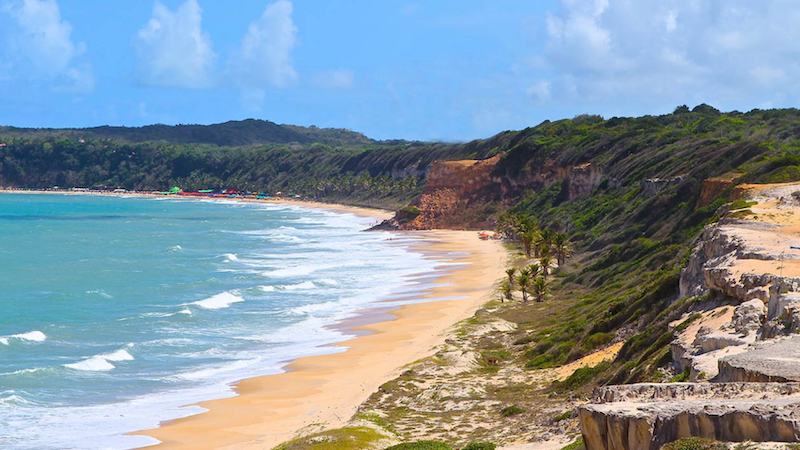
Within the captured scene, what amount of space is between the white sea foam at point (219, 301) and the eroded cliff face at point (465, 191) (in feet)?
195

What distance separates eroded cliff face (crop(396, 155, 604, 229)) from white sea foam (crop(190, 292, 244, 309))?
59.4 meters

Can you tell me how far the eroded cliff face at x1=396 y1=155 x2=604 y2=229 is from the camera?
4387 inches

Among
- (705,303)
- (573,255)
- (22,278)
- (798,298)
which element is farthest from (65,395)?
(573,255)

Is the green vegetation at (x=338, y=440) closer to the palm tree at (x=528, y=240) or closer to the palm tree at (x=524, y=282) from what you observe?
the palm tree at (x=524, y=282)

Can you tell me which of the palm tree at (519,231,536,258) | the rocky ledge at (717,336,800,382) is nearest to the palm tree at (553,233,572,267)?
the palm tree at (519,231,536,258)

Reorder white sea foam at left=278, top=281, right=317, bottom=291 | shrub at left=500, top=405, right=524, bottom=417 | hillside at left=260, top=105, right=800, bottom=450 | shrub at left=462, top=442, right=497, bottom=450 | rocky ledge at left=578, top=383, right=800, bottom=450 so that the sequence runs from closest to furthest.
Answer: rocky ledge at left=578, top=383, right=800, bottom=450 < shrub at left=462, top=442, right=497, bottom=450 < hillside at left=260, top=105, right=800, bottom=450 < shrub at left=500, top=405, right=524, bottom=417 < white sea foam at left=278, top=281, right=317, bottom=291

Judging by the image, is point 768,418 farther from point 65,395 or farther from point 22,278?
point 22,278

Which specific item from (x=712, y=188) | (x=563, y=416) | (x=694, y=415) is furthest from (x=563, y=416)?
(x=712, y=188)

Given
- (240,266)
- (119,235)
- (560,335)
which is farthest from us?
(119,235)

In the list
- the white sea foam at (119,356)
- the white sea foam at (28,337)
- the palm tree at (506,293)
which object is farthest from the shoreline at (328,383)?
the white sea foam at (28,337)

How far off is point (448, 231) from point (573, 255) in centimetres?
4348

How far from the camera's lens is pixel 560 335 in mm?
34719

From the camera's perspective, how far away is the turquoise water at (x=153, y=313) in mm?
30888

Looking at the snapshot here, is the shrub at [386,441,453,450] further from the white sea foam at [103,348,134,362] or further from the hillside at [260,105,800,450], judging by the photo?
the white sea foam at [103,348,134,362]
